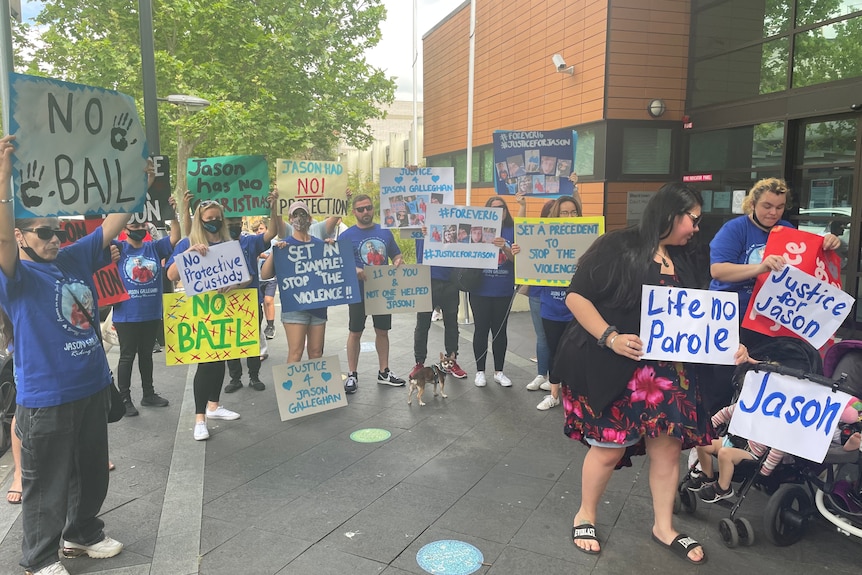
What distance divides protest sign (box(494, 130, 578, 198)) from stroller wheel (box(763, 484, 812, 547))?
3.99 metres

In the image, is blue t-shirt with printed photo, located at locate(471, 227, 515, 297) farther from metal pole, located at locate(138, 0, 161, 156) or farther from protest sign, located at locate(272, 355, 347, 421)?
metal pole, located at locate(138, 0, 161, 156)

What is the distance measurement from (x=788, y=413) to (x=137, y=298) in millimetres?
5213

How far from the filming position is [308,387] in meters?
5.45

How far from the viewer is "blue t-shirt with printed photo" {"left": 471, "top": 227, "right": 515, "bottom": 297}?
6324 mm

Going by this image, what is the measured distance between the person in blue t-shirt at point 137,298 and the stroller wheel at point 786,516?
5012mm

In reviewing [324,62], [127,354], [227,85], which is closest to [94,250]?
[127,354]

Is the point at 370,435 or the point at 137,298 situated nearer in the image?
the point at 370,435

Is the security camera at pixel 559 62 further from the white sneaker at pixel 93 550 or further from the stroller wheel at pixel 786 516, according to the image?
the white sneaker at pixel 93 550

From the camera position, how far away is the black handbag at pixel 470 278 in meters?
6.30

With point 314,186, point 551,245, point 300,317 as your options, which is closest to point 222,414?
point 300,317

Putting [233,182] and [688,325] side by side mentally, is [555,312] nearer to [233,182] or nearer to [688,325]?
[688,325]

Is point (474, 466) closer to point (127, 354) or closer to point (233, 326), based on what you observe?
point (233, 326)

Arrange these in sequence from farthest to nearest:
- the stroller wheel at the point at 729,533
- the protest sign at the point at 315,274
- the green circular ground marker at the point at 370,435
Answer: the protest sign at the point at 315,274, the green circular ground marker at the point at 370,435, the stroller wheel at the point at 729,533

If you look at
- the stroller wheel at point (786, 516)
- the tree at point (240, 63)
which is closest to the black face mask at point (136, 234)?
the stroller wheel at point (786, 516)
